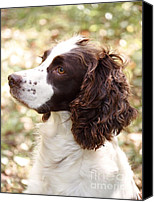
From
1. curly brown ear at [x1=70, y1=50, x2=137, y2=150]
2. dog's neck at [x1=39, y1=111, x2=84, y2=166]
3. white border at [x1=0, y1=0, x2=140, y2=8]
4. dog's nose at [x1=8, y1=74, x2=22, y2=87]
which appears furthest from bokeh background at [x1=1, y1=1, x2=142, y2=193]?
dog's nose at [x1=8, y1=74, x2=22, y2=87]

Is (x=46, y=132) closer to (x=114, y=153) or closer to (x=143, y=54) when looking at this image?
(x=114, y=153)

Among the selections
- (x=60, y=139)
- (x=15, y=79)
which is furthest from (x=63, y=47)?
(x=60, y=139)

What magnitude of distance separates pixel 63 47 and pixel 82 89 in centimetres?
39

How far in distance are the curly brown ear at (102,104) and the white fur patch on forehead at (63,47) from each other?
0.23 m

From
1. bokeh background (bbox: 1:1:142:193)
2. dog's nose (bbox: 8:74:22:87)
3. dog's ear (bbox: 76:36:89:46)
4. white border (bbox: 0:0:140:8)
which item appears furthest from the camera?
white border (bbox: 0:0:140:8)

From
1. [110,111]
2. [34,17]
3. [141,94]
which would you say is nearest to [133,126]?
[141,94]

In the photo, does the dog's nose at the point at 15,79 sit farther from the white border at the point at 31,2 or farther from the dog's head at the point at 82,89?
the white border at the point at 31,2

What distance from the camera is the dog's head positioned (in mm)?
3684

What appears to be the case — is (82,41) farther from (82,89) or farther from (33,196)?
(33,196)

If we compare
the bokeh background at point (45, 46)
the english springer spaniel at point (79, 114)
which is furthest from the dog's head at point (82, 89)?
the bokeh background at point (45, 46)

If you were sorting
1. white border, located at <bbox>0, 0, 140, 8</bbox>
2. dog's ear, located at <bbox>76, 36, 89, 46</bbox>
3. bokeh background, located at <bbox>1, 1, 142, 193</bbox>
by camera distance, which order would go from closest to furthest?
1. dog's ear, located at <bbox>76, 36, 89, 46</bbox>
2. bokeh background, located at <bbox>1, 1, 142, 193</bbox>
3. white border, located at <bbox>0, 0, 140, 8</bbox>

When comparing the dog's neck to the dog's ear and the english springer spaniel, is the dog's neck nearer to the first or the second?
the english springer spaniel

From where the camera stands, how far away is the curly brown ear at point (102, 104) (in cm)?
372

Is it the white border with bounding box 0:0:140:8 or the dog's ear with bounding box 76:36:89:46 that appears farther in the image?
the white border with bounding box 0:0:140:8
